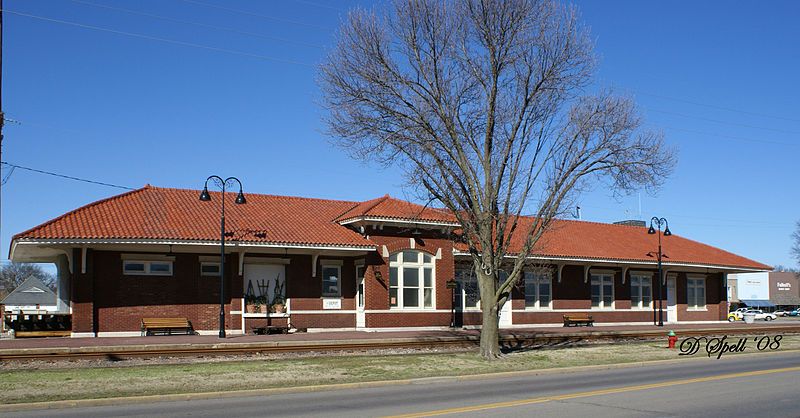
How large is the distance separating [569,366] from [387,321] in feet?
37.1

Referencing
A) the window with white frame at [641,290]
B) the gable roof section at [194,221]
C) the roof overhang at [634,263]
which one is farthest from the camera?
the window with white frame at [641,290]

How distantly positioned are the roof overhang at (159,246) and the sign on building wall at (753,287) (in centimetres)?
7196

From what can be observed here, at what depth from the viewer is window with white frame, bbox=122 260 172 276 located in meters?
28.8

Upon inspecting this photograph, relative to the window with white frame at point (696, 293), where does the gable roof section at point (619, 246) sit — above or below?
above

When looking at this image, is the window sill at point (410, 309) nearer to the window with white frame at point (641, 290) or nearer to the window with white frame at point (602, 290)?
the window with white frame at point (602, 290)

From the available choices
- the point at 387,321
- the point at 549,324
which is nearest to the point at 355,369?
the point at 387,321

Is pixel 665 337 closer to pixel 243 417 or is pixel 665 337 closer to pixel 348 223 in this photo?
pixel 348 223

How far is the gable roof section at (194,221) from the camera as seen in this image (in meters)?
27.7

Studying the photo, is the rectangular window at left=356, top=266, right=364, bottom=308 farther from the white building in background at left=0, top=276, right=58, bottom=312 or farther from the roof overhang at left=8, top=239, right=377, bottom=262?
the white building in background at left=0, top=276, right=58, bottom=312

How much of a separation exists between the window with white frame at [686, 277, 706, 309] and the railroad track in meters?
12.6

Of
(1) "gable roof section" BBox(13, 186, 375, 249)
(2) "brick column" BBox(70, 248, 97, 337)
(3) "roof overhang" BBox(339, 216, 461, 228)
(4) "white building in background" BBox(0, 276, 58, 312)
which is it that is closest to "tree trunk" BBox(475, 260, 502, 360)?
(3) "roof overhang" BBox(339, 216, 461, 228)

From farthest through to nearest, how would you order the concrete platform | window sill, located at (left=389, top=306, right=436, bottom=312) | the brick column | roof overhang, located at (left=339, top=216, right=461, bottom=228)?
window sill, located at (left=389, top=306, right=436, bottom=312), roof overhang, located at (left=339, top=216, right=461, bottom=228), the brick column, the concrete platform

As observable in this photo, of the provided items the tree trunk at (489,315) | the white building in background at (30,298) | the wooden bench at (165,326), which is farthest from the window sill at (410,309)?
the white building in background at (30,298)

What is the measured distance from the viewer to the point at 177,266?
29500mm
